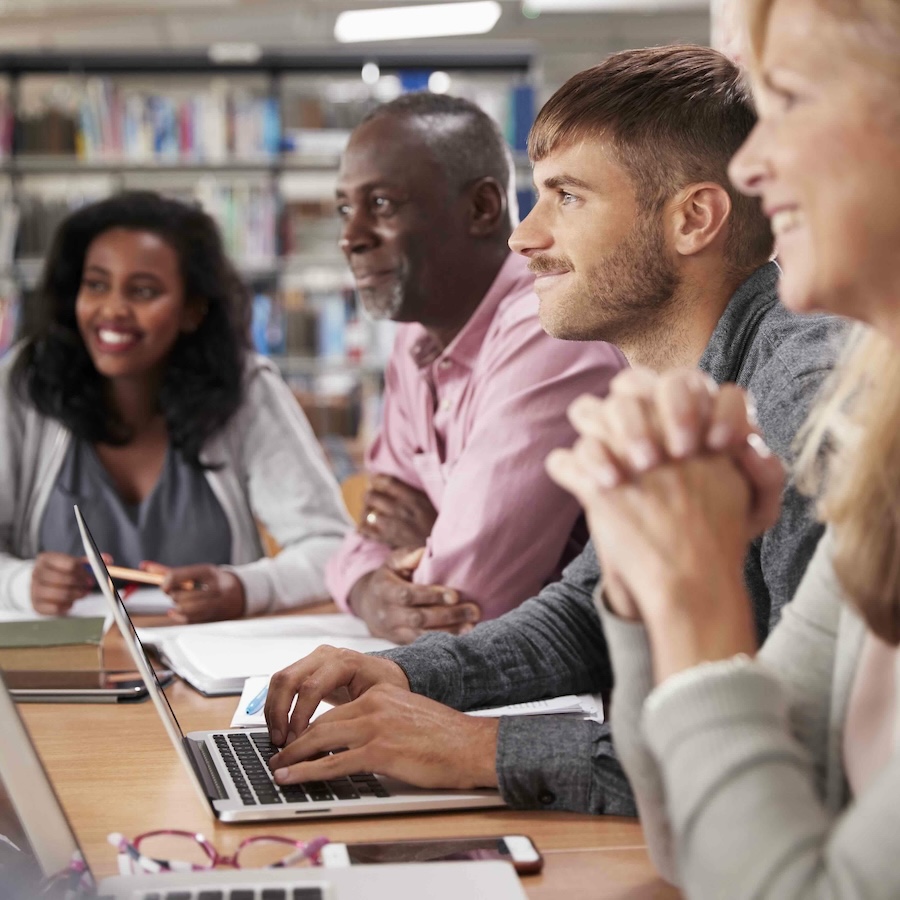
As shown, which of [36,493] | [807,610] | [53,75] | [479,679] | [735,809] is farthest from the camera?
[53,75]

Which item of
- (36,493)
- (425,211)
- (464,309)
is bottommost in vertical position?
(36,493)

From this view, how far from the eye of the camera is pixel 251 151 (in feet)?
17.3

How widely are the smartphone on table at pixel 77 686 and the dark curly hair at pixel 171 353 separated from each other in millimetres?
871

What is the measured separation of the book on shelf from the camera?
1409 mm

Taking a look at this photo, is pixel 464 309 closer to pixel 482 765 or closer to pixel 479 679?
pixel 479 679

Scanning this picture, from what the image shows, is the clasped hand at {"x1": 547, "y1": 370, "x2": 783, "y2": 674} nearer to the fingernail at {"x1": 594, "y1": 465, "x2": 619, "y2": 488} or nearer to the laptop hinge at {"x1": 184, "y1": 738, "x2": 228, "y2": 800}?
the fingernail at {"x1": 594, "y1": 465, "x2": 619, "y2": 488}

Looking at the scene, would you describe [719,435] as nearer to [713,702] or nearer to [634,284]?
[713,702]

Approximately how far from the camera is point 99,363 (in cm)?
234

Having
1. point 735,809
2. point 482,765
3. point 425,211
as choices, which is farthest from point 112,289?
point 735,809

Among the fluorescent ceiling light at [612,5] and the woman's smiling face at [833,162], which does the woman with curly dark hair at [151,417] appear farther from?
the fluorescent ceiling light at [612,5]

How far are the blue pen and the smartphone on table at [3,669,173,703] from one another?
0.18 metres

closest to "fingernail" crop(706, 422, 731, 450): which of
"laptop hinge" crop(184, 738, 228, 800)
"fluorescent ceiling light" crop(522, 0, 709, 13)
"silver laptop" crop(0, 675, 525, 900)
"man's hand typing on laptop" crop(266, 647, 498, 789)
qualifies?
"silver laptop" crop(0, 675, 525, 900)

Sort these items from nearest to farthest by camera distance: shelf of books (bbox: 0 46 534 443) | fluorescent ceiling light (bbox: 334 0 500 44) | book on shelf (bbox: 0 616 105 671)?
book on shelf (bbox: 0 616 105 671), shelf of books (bbox: 0 46 534 443), fluorescent ceiling light (bbox: 334 0 500 44)

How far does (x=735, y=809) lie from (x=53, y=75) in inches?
207
